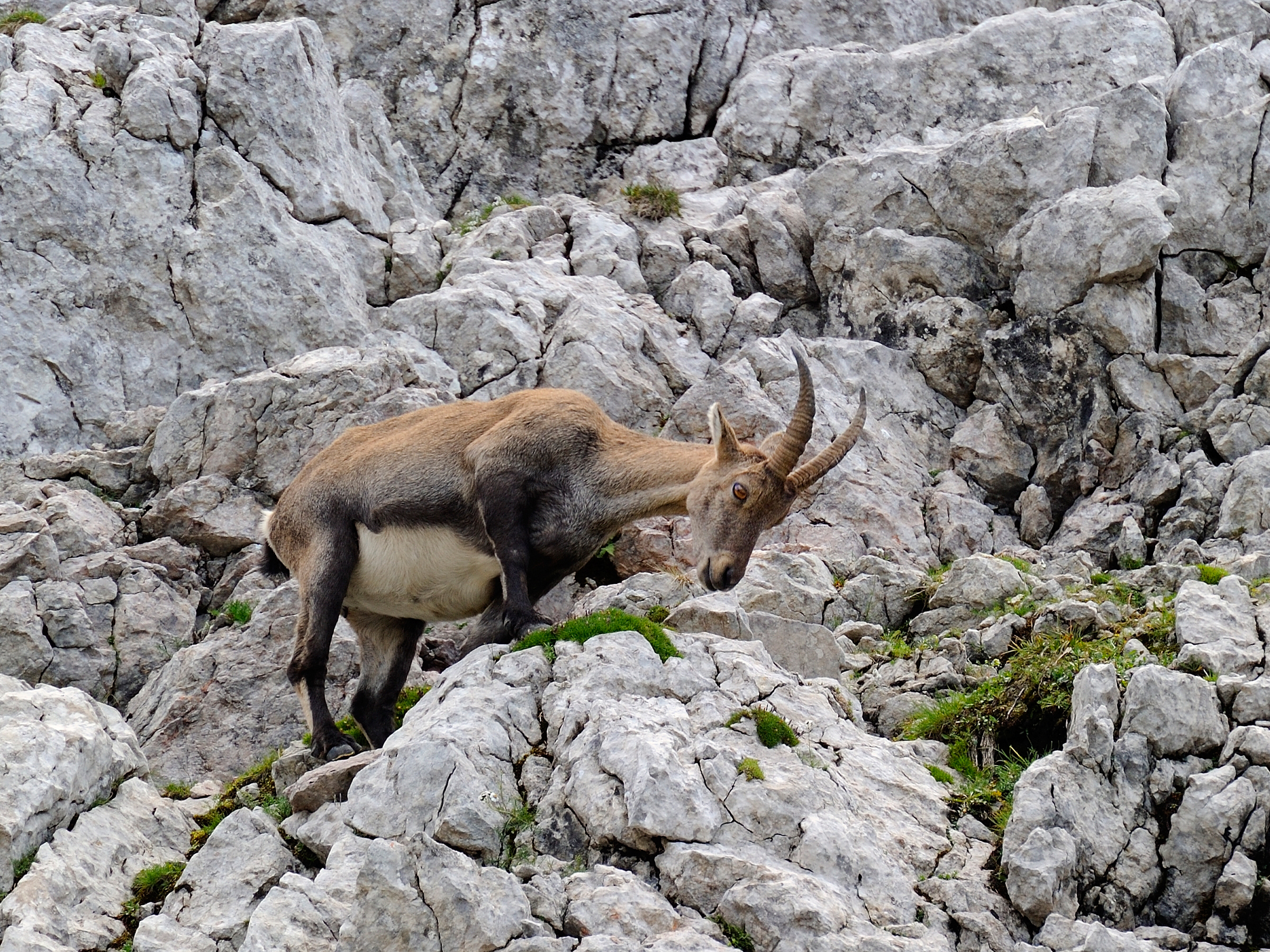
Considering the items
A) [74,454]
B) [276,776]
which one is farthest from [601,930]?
[74,454]

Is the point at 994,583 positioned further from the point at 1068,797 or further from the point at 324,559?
the point at 324,559

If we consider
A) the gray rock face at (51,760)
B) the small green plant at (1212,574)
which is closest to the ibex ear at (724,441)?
the small green plant at (1212,574)

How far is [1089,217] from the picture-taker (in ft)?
57.9

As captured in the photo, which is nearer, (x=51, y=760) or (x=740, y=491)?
(x=51, y=760)

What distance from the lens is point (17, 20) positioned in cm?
1995

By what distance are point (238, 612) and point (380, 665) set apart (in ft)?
8.80

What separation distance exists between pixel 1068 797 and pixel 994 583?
4.98 meters

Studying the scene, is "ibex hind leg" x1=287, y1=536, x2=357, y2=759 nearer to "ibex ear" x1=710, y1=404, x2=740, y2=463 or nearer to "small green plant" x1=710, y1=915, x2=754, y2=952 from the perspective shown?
"ibex ear" x1=710, y1=404, x2=740, y2=463

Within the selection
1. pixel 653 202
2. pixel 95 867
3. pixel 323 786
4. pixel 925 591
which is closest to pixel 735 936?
pixel 323 786

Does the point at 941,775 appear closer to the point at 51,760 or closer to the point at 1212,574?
the point at 1212,574

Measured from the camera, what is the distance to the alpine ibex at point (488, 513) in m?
11.0

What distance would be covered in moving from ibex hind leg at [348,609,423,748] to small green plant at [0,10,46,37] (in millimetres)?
12982

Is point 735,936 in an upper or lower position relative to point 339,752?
upper

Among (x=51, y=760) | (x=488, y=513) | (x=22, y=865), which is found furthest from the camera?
(x=488, y=513)
